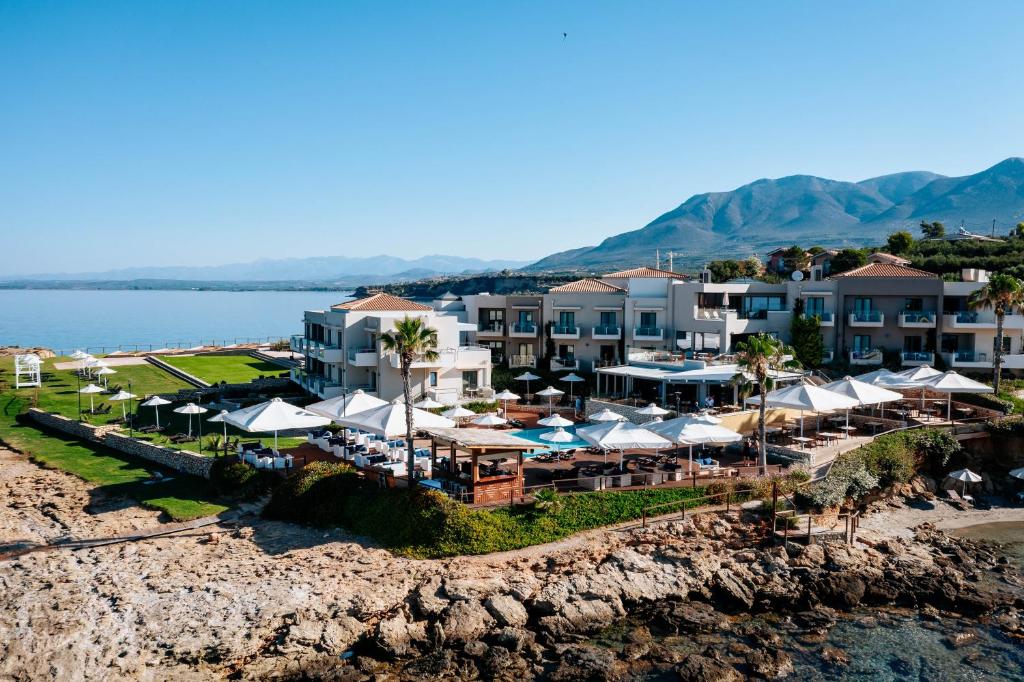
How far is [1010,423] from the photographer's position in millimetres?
36125

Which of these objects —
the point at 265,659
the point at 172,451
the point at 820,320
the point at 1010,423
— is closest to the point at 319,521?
the point at 265,659

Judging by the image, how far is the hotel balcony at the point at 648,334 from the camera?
49116mm

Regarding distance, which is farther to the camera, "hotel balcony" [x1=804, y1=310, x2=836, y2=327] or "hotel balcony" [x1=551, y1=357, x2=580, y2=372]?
"hotel balcony" [x1=551, y1=357, x2=580, y2=372]

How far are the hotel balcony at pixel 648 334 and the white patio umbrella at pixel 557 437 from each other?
68.5 ft

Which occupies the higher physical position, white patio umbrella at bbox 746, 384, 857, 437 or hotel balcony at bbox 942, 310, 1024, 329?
hotel balcony at bbox 942, 310, 1024, 329

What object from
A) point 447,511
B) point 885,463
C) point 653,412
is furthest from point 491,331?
point 447,511

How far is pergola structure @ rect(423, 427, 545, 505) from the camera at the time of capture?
86.7 feet

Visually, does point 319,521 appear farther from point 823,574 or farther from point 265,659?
point 823,574

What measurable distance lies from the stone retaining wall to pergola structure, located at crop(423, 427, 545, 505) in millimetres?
10907

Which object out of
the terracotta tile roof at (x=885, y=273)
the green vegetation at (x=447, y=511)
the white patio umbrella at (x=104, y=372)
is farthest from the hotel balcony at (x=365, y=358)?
the terracotta tile roof at (x=885, y=273)

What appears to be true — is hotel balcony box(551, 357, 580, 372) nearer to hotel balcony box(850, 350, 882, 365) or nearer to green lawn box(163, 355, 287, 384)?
hotel balcony box(850, 350, 882, 365)

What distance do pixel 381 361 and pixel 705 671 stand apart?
27.3m

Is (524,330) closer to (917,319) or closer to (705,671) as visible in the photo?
(917,319)

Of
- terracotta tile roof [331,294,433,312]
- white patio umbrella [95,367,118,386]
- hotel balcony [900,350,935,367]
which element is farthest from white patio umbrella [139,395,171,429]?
Result: hotel balcony [900,350,935,367]
